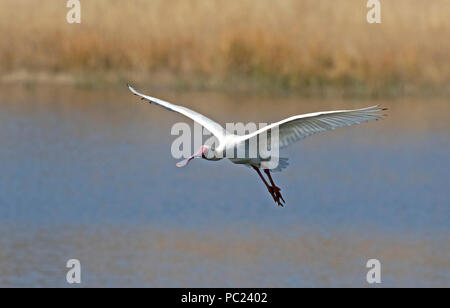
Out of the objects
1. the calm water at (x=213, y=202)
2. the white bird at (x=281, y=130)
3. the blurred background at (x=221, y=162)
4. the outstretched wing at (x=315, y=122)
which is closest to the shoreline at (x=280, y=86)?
the blurred background at (x=221, y=162)

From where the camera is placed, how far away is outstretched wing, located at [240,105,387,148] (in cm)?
1028

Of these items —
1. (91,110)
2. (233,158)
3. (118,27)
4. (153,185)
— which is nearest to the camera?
(233,158)

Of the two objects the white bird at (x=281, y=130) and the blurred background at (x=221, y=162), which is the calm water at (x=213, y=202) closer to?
the blurred background at (x=221, y=162)

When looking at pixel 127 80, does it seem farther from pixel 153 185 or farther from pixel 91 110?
pixel 153 185

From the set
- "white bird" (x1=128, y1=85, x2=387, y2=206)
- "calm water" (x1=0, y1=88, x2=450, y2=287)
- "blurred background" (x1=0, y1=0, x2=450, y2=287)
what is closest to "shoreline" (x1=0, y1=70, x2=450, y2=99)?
"blurred background" (x1=0, y1=0, x2=450, y2=287)

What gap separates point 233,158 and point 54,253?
417 centimetres

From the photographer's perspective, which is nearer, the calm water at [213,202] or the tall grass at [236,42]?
the calm water at [213,202]

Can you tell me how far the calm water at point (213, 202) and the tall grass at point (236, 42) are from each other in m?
0.75

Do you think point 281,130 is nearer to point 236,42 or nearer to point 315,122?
point 315,122

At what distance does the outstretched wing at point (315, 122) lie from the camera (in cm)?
1028

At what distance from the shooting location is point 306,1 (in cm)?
2645

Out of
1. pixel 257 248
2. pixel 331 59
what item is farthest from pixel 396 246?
pixel 331 59

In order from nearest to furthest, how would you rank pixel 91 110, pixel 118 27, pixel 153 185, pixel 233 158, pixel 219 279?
1. pixel 233 158
2. pixel 219 279
3. pixel 153 185
4. pixel 91 110
5. pixel 118 27

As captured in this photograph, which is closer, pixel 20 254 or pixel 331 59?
pixel 20 254
